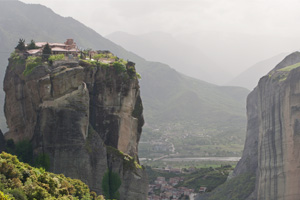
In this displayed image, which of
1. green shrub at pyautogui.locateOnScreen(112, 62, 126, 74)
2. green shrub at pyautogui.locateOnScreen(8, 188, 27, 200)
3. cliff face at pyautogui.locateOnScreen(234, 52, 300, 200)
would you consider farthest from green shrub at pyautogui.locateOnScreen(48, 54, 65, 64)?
cliff face at pyautogui.locateOnScreen(234, 52, 300, 200)

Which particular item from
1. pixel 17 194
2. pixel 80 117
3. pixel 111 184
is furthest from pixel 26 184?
pixel 111 184

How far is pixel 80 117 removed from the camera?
5050 centimetres

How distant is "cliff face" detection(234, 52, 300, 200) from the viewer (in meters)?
77.4

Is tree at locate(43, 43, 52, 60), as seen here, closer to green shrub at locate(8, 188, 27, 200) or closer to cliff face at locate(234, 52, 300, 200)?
green shrub at locate(8, 188, 27, 200)

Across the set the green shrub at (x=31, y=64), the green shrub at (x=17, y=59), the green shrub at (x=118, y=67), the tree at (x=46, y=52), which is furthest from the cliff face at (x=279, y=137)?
the green shrub at (x=17, y=59)

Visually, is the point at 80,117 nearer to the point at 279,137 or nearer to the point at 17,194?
the point at 17,194

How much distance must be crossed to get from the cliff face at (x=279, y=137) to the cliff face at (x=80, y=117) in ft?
99.5

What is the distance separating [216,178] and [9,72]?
78.6 m

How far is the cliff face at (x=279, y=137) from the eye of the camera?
77.4 meters

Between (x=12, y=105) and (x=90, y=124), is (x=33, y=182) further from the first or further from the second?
(x=12, y=105)

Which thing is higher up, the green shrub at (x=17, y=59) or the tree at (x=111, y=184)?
the green shrub at (x=17, y=59)

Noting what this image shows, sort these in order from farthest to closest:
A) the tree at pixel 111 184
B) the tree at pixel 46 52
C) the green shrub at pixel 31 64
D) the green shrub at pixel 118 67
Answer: the tree at pixel 46 52, the green shrub at pixel 118 67, the green shrub at pixel 31 64, the tree at pixel 111 184

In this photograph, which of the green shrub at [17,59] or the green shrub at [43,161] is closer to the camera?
the green shrub at [43,161]

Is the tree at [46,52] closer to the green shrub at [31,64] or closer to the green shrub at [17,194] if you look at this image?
the green shrub at [31,64]
